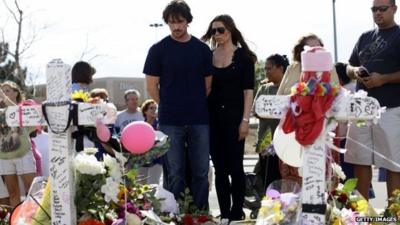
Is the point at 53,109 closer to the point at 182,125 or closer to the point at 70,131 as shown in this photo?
the point at 70,131

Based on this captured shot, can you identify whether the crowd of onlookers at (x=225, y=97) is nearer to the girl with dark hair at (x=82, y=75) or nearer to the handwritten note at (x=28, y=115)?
the girl with dark hair at (x=82, y=75)

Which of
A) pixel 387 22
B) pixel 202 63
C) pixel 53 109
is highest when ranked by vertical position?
pixel 387 22

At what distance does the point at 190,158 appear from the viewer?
15.3ft

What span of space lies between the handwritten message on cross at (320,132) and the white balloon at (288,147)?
152 mm

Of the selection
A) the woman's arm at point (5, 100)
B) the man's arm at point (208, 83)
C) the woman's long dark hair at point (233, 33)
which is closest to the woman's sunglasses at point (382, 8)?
the woman's long dark hair at point (233, 33)

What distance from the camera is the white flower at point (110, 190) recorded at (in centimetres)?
340

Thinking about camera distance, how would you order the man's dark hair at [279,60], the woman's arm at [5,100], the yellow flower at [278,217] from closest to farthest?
the yellow flower at [278,217]
the woman's arm at [5,100]
the man's dark hair at [279,60]

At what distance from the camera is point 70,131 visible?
11.0 feet

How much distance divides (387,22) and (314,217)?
239 cm

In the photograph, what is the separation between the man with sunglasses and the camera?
4664 millimetres

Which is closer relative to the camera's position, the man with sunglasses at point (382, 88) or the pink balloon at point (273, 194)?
the pink balloon at point (273, 194)

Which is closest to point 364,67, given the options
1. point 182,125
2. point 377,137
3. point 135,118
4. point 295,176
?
point 377,137

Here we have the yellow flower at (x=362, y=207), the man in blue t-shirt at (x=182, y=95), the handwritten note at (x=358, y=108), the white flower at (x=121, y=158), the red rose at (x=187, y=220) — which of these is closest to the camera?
the handwritten note at (x=358, y=108)

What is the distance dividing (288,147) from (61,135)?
1.29 metres
